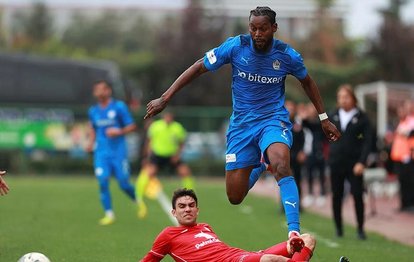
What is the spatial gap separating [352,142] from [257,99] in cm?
462

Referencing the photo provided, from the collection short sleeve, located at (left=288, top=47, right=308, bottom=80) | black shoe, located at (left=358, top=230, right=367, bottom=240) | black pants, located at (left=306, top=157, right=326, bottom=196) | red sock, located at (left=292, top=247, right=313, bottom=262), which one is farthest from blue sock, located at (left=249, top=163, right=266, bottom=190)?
black pants, located at (left=306, top=157, right=326, bottom=196)

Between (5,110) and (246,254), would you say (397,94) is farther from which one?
(246,254)

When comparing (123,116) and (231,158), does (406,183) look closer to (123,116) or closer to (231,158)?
(123,116)

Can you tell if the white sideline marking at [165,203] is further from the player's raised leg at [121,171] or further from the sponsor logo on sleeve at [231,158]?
the sponsor logo on sleeve at [231,158]

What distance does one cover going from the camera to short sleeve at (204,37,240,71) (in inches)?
356

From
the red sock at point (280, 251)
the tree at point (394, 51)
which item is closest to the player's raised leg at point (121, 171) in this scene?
the red sock at point (280, 251)

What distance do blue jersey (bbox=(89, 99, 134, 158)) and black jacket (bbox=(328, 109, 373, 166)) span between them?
12.8ft

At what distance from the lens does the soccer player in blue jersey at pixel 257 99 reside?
876 centimetres

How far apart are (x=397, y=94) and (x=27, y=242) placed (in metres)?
17.4

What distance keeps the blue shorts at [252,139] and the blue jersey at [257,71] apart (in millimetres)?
84

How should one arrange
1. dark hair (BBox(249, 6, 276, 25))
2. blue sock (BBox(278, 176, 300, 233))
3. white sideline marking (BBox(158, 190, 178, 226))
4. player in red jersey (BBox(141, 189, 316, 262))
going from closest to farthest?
player in red jersey (BBox(141, 189, 316, 262))
blue sock (BBox(278, 176, 300, 233))
dark hair (BBox(249, 6, 276, 25))
white sideline marking (BBox(158, 190, 178, 226))

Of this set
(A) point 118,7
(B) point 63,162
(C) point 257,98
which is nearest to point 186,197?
(C) point 257,98

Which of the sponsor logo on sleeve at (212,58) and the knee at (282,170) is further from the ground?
the sponsor logo on sleeve at (212,58)

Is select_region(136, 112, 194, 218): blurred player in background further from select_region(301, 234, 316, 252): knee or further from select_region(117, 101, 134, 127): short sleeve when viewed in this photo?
select_region(301, 234, 316, 252): knee
